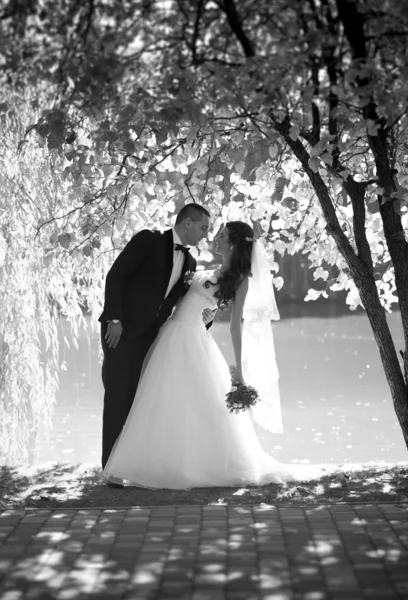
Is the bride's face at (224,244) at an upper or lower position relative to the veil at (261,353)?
upper

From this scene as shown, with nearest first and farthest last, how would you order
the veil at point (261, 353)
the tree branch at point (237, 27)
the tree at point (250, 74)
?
the tree at point (250, 74)
the tree branch at point (237, 27)
the veil at point (261, 353)

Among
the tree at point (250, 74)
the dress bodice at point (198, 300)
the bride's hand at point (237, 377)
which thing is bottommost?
the bride's hand at point (237, 377)

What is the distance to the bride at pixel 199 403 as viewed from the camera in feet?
20.7

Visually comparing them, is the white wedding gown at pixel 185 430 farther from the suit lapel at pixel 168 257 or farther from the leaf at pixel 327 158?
the leaf at pixel 327 158

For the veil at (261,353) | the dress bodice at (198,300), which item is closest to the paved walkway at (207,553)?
the veil at (261,353)

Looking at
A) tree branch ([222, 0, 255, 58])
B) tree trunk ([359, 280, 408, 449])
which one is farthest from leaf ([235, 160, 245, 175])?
tree branch ([222, 0, 255, 58])

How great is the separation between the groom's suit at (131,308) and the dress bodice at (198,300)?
0.17 m

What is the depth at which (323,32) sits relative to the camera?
16.9 feet

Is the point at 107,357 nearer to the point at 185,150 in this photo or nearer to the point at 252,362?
the point at 252,362

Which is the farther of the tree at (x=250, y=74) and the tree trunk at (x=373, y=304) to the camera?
the tree trunk at (x=373, y=304)

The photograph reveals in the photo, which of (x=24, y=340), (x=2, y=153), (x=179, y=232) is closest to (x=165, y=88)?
(x=179, y=232)

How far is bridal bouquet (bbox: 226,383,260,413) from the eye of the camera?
6.30m

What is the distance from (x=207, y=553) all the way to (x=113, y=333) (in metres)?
2.16

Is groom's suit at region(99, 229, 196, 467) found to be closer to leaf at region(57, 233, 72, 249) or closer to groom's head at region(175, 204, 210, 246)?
groom's head at region(175, 204, 210, 246)
